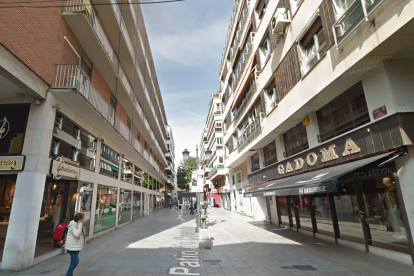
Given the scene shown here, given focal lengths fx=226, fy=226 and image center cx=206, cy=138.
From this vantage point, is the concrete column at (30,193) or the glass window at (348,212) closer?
the concrete column at (30,193)

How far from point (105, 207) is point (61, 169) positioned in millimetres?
6080

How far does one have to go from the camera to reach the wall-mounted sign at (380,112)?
6506 millimetres

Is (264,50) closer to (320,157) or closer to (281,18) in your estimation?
(281,18)

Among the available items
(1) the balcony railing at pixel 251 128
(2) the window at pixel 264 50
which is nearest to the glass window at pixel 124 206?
(1) the balcony railing at pixel 251 128

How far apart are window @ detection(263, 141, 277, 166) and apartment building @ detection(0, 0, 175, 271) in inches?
390

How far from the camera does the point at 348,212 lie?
887 cm

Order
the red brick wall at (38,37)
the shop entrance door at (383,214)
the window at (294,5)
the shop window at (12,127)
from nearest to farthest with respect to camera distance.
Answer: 1. the red brick wall at (38,37)
2. the shop entrance door at (383,214)
3. the shop window at (12,127)
4. the window at (294,5)

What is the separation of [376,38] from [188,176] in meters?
68.8

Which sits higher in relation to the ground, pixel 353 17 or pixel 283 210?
pixel 353 17

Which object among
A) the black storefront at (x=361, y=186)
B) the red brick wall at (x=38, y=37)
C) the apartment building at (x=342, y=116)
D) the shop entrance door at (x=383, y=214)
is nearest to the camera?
the apartment building at (x=342, y=116)

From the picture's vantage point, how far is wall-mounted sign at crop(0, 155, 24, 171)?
6.94 m

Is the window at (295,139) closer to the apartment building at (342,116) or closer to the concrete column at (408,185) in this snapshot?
the apartment building at (342,116)

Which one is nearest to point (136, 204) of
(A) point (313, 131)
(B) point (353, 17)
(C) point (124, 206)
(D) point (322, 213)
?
(C) point (124, 206)

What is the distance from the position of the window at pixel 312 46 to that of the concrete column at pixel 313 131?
2.00 meters
